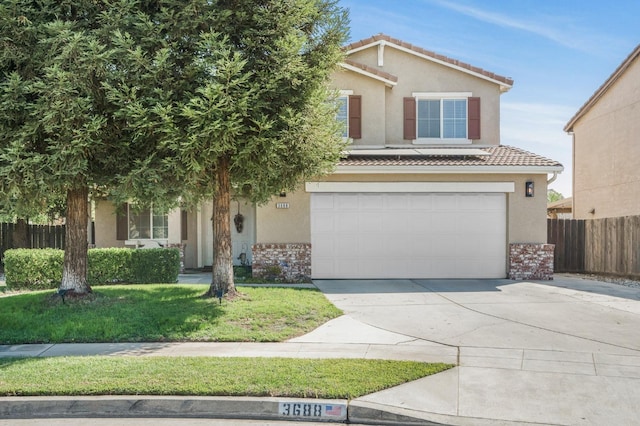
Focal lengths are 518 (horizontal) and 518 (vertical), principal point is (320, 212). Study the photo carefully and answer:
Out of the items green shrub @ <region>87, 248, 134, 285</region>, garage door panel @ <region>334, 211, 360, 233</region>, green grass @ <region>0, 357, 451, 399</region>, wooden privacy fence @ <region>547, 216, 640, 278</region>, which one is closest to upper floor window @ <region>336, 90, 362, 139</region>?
garage door panel @ <region>334, 211, 360, 233</region>

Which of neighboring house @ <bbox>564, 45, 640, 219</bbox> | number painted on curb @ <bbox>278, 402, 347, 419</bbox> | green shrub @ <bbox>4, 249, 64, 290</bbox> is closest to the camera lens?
number painted on curb @ <bbox>278, 402, 347, 419</bbox>

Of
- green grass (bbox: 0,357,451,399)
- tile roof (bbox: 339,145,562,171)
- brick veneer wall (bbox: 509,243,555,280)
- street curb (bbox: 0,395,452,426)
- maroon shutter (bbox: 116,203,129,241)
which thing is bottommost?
street curb (bbox: 0,395,452,426)

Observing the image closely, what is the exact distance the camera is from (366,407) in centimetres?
526

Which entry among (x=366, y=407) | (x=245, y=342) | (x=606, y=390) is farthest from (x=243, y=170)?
(x=606, y=390)

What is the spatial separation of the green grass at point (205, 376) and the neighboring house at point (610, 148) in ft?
57.3

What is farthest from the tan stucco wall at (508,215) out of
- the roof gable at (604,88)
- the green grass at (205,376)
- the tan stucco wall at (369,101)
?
the roof gable at (604,88)

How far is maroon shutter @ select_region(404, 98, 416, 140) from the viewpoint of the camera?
16672 millimetres

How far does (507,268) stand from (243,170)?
28.3 ft

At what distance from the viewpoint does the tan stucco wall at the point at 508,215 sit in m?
14.7

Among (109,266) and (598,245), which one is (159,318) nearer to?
(109,266)

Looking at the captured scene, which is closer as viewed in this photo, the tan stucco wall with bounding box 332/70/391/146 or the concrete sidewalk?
the concrete sidewalk

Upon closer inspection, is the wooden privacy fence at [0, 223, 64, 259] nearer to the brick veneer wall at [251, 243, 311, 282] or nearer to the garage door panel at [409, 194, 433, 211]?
the brick veneer wall at [251, 243, 311, 282]

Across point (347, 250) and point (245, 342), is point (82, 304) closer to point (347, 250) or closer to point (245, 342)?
point (245, 342)

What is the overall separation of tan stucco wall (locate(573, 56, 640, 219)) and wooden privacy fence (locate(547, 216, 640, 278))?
3.97 m
